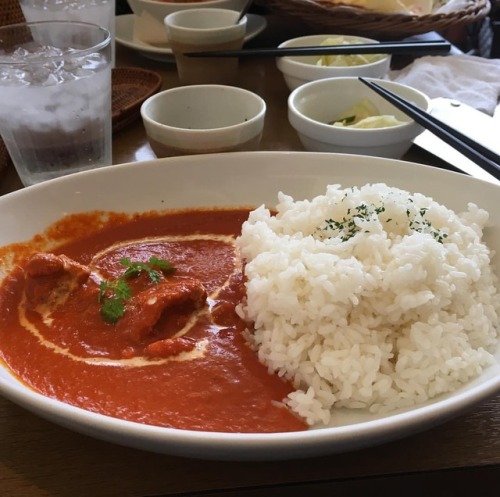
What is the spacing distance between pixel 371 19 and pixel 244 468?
2.53 meters

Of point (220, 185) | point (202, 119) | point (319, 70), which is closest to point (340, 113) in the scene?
point (319, 70)

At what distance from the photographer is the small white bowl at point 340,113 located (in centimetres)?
192

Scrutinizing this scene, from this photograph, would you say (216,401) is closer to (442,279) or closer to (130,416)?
(130,416)

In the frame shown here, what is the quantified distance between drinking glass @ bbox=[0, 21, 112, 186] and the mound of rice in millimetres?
872

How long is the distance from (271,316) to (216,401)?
0.26 metres

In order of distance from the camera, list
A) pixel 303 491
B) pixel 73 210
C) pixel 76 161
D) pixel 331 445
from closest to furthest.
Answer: pixel 331 445 → pixel 303 491 → pixel 73 210 → pixel 76 161

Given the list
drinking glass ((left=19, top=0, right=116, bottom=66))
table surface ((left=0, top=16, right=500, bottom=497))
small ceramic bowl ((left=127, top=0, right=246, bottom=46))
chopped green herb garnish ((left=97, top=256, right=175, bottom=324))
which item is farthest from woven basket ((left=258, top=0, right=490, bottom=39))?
table surface ((left=0, top=16, right=500, bottom=497))

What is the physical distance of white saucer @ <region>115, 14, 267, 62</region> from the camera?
9.98ft

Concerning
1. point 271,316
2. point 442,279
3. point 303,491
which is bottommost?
point 303,491

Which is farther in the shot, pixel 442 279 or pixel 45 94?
pixel 45 94

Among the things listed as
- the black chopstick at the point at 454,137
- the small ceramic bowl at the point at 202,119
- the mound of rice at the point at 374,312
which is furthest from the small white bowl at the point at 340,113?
the mound of rice at the point at 374,312

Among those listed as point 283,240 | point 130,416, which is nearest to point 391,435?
point 130,416

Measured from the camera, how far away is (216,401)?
118 centimetres

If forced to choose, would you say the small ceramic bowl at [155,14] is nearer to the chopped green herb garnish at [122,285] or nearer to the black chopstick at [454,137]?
the black chopstick at [454,137]
